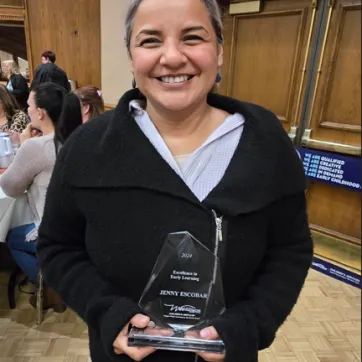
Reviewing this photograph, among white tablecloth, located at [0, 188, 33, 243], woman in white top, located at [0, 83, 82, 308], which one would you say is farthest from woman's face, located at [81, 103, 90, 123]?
white tablecloth, located at [0, 188, 33, 243]

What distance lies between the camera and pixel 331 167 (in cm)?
270

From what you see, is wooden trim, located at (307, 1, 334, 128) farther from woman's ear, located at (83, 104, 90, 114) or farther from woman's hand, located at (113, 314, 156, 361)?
woman's hand, located at (113, 314, 156, 361)

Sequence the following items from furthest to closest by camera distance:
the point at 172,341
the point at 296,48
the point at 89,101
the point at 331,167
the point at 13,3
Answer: the point at 13,3
the point at 296,48
the point at 331,167
the point at 89,101
the point at 172,341

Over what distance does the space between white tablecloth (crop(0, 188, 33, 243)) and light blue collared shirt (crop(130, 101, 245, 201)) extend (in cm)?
139

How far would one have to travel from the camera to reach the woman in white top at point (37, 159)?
1.78m

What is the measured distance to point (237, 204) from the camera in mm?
684

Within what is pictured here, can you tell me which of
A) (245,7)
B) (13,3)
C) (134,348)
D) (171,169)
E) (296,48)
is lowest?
(134,348)

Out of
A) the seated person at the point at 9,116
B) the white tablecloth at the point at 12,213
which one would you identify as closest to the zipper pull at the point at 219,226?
the white tablecloth at the point at 12,213

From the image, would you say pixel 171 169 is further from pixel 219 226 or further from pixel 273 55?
pixel 273 55

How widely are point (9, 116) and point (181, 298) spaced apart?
2819 millimetres

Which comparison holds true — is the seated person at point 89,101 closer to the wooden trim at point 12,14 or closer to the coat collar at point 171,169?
the coat collar at point 171,169

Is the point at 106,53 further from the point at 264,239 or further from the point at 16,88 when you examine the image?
the point at 264,239

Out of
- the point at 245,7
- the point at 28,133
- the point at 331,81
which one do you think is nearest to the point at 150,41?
the point at 28,133

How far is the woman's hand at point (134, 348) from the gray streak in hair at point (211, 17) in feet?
1.80
